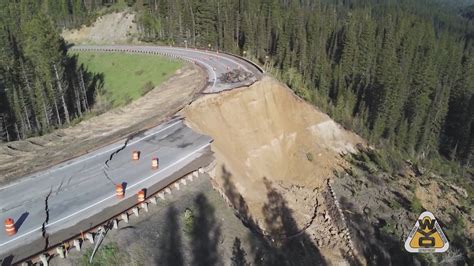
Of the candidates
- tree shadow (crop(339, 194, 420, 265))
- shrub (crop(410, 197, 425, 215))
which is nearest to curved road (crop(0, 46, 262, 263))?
tree shadow (crop(339, 194, 420, 265))

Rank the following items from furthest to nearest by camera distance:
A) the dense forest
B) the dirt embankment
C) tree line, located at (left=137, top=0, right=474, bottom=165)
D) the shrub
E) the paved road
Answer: tree line, located at (left=137, top=0, right=474, bottom=165), the dense forest, the paved road, the shrub, the dirt embankment

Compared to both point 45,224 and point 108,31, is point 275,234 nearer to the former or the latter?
point 45,224

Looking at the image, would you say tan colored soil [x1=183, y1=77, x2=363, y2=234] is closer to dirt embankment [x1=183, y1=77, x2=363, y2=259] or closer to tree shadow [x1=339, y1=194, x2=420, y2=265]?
dirt embankment [x1=183, y1=77, x2=363, y2=259]

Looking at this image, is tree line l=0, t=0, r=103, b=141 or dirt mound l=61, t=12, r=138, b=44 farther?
dirt mound l=61, t=12, r=138, b=44

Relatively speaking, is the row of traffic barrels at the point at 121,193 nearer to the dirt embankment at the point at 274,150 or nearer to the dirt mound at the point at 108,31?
the dirt embankment at the point at 274,150

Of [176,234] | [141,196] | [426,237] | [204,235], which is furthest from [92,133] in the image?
[426,237]

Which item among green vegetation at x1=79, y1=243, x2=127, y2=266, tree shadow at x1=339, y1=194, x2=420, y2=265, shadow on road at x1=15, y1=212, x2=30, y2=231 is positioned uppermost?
shadow on road at x1=15, y1=212, x2=30, y2=231
